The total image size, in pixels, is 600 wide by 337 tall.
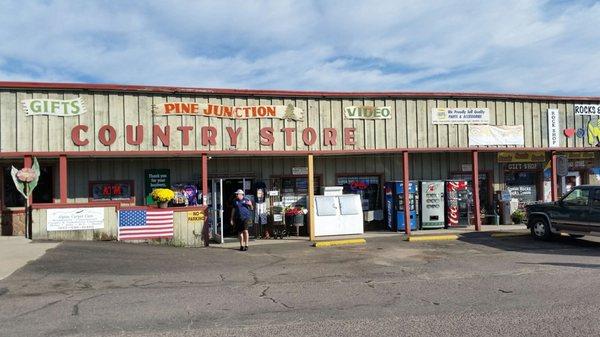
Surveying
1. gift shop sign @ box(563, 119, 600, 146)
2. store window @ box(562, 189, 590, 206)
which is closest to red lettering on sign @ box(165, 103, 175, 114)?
store window @ box(562, 189, 590, 206)

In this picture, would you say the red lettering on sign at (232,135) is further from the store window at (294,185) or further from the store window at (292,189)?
the store window at (294,185)

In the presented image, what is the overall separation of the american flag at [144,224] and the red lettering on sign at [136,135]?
6.70 ft

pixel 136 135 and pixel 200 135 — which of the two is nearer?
pixel 136 135

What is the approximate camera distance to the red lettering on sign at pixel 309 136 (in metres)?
16.5

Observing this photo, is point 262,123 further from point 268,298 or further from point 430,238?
point 268,298

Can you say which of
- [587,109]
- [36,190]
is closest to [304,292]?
[36,190]

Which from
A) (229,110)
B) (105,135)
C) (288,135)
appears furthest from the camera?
(288,135)

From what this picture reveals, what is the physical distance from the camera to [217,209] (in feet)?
54.2

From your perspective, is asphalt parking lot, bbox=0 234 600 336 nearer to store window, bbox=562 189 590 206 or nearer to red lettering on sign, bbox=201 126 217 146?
store window, bbox=562 189 590 206

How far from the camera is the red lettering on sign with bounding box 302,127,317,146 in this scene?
54.1 feet

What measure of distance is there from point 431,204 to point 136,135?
9.73 m

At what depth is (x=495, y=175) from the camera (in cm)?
1955

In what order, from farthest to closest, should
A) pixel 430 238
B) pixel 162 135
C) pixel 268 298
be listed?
pixel 430 238 < pixel 162 135 < pixel 268 298

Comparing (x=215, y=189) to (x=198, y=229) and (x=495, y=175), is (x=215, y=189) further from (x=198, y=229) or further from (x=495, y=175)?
(x=495, y=175)
